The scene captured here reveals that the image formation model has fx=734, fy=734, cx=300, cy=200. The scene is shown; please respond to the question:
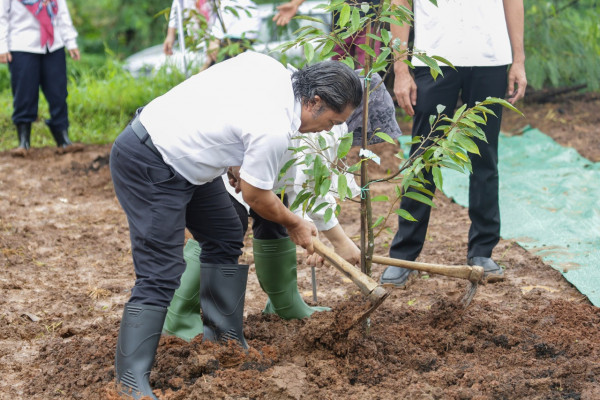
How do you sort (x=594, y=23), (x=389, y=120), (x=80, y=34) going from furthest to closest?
(x=80, y=34) → (x=594, y=23) → (x=389, y=120)

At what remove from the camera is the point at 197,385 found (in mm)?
2562

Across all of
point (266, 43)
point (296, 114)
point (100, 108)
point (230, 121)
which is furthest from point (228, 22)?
point (230, 121)

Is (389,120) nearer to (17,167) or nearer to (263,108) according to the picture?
(263,108)

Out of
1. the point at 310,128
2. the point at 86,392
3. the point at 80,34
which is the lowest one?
the point at 80,34

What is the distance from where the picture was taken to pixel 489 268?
3.79 m

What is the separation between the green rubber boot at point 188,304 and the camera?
311 centimetres

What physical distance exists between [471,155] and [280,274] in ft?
4.23

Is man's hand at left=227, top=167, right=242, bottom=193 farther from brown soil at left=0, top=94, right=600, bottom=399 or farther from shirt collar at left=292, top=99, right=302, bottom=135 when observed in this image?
brown soil at left=0, top=94, right=600, bottom=399

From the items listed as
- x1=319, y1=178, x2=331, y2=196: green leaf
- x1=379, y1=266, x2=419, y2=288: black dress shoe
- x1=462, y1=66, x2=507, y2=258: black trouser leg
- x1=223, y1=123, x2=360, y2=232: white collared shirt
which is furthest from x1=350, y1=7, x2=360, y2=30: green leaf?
x1=379, y1=266, x2=419, y2=288: black dress shoe

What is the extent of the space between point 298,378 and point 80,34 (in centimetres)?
1297

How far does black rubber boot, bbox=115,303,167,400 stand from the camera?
8.04 ft

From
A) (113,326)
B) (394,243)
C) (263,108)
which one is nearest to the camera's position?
(263,108)

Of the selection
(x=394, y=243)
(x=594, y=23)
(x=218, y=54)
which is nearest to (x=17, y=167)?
(x=218, y=54)

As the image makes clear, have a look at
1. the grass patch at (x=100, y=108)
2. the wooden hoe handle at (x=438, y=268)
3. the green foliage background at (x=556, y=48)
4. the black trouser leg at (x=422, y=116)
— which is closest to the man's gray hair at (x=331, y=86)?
the wooden hoe handle at (x=438, y=268)
